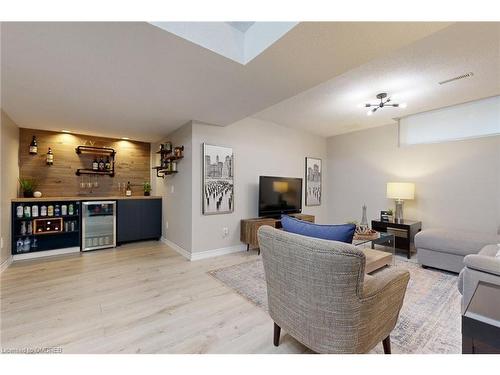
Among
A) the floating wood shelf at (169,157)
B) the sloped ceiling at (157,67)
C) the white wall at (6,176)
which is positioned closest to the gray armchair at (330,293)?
the sloped ceiling at (157,67)

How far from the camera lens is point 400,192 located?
3.80 m

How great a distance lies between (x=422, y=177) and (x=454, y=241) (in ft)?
4.92

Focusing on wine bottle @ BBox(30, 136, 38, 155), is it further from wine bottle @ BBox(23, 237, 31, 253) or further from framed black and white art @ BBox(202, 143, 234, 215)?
framed black and white art @ BBox(202, 143, 234, 215)

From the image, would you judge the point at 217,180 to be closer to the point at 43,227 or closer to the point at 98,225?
the point at 98,225

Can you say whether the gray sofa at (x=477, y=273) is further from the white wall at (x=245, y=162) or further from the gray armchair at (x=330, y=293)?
the white wall at (x=245, y=162)

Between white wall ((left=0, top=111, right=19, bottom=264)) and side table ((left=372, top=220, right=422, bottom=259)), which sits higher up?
white wall ((left=0, top=111, right=19, bottom=264))

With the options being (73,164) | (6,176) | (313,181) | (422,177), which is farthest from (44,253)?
(422,177)

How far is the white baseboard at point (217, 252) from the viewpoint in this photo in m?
3.50

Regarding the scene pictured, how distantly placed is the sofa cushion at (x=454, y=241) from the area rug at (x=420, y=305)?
33 cm

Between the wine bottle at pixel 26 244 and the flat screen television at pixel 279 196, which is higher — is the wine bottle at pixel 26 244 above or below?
below

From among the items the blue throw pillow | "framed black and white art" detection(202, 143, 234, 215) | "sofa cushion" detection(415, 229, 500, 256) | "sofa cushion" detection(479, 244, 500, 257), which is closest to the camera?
the blue throw pillow

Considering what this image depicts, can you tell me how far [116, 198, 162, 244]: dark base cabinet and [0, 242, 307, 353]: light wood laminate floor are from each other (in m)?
1.05

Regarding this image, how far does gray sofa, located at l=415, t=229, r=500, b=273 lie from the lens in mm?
2680

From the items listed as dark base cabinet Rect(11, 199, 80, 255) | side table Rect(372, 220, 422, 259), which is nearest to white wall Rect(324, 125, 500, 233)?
side table Rect(372, 220, 422, 259)
